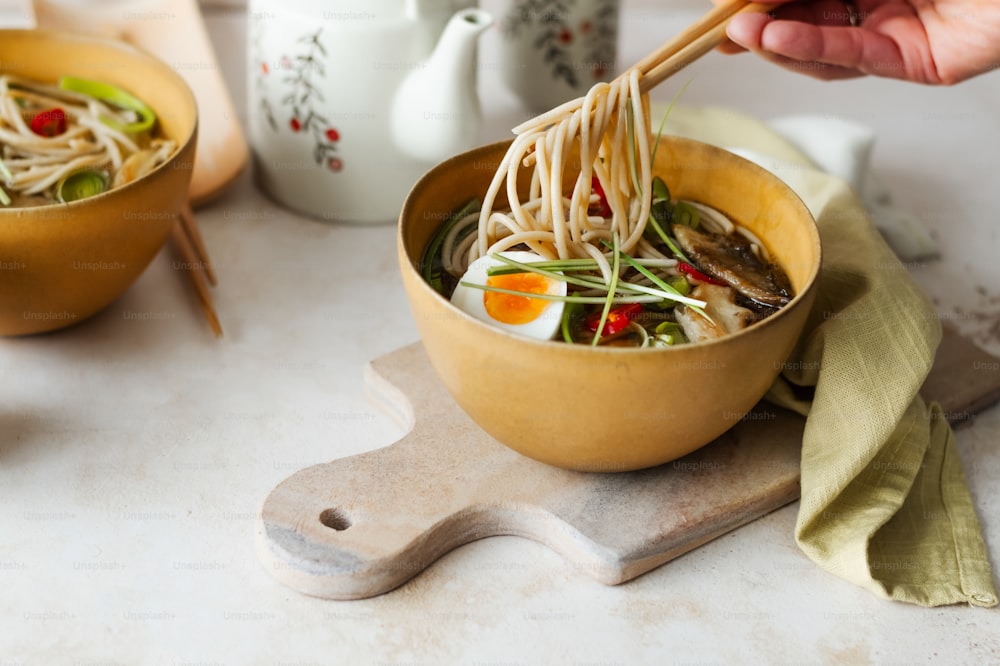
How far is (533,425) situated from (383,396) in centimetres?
41

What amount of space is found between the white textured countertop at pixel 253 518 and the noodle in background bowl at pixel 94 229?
129 mm

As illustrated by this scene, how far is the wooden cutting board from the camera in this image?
4.55ft

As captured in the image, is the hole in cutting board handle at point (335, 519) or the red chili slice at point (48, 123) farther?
the red chili slice at point (48, 123)

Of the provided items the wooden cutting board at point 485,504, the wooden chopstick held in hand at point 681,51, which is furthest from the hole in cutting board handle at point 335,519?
the wooden chopstick held in hand at point 681,51

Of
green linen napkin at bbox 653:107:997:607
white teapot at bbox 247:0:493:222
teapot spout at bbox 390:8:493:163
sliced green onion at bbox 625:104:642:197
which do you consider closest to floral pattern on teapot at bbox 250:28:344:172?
white teapot at bbox 247:0:493:222

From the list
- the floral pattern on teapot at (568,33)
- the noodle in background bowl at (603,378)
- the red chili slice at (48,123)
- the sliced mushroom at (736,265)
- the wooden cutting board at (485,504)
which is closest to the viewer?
the noodle in background bowl at (603,378)

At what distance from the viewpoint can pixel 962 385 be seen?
1.73 meters

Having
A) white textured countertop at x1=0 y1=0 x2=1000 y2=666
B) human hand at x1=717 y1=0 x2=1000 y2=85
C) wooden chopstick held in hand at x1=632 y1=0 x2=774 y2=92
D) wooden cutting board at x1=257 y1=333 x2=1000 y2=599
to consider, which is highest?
wooden chopstick held in hand at x1=632 y1=0 x2=774 y2=92

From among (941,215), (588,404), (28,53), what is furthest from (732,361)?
(28,53)

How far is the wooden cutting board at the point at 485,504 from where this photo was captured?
54.6 inches

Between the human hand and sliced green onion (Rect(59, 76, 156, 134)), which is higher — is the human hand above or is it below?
above

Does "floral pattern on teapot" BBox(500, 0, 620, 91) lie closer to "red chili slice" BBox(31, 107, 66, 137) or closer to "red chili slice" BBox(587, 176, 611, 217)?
"red chili slice" BBox(587, 176, 611, 217)

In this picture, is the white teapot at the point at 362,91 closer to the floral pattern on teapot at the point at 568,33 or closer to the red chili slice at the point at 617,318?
the floral pattern on teapot at the point at 568,33

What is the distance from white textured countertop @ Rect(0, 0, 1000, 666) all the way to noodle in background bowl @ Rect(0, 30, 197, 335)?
0.13m
